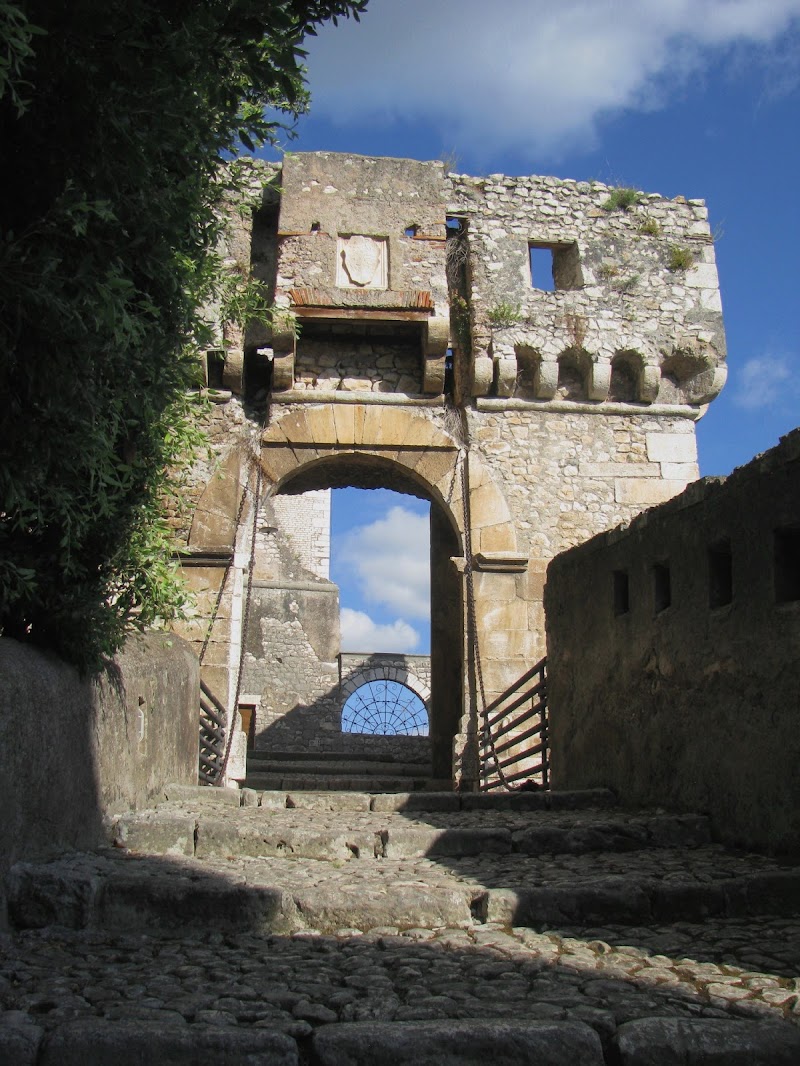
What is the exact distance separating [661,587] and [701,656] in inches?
26.9

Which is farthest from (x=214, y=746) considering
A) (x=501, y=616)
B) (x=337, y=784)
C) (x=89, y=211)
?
(x=89, y=211)

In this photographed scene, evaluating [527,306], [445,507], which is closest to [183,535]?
[445,507]

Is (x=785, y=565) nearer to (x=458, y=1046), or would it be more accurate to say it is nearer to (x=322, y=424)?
(x=458, y=1046)

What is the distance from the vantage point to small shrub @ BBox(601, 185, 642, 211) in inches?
467

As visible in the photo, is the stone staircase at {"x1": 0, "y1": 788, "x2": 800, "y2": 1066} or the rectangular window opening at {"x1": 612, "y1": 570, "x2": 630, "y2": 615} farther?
the rectangular window opening at {"x1": 612, "y1": 570, "x2": 630, "y2": 615}

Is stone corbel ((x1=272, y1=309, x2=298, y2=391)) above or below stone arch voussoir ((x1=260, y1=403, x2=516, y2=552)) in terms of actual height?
above

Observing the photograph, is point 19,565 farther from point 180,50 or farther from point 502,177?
point 502,177

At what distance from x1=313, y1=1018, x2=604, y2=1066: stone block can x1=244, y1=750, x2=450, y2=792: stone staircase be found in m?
7.03

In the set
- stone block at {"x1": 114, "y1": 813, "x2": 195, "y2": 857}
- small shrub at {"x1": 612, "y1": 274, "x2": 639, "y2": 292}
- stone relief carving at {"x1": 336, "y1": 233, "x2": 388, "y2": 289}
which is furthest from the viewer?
small shrub at {"x1": 612, "y1": 274, "x2": 639, "y2": 292}

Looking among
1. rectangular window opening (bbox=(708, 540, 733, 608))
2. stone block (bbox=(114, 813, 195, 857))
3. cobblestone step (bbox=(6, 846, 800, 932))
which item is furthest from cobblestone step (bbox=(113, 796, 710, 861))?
rectangular window opening (bbox=(708, 540, 733, 608))

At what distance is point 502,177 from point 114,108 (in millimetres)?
9821

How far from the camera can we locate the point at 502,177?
11.9m

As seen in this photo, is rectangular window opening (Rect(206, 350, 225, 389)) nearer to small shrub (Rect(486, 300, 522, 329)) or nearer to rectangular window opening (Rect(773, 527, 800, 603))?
small shrub (Rect(486, 300, 522, 329))

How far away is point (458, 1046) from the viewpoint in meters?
2.21
